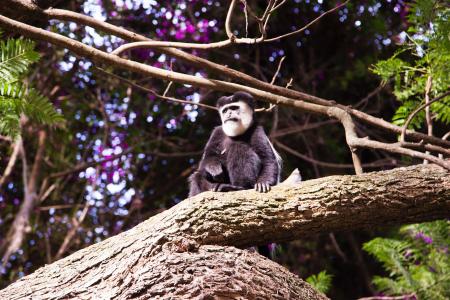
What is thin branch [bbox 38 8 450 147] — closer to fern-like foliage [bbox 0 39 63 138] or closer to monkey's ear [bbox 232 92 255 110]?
fern-like foliage [bbox 0 39 63 138]

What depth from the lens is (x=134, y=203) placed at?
18.8 feet

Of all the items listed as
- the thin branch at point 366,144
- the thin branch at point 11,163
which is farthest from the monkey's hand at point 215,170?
the thin branch at point 11,163

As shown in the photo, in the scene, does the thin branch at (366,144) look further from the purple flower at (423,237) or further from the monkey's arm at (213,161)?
the purple flower at (423,237)

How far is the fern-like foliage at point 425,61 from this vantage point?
9.59 feet

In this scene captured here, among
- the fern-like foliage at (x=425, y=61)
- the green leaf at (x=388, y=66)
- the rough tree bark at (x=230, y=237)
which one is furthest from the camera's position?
the green leaf at (x=388, y=66)

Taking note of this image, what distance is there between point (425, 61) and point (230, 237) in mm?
1443

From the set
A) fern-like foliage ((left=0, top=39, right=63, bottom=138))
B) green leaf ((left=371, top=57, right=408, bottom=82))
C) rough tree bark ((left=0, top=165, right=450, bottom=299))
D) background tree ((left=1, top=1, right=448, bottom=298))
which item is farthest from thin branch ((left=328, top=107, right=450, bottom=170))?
background tree ((left=1, top=1, right=448, bottom=298))

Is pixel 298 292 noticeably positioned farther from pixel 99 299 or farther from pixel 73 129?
pixel 73 129

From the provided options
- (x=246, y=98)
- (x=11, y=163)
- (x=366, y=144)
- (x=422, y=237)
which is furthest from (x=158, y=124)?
(x=366, y=144)

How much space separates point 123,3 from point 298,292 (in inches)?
151

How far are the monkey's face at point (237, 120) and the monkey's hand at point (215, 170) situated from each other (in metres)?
0.27

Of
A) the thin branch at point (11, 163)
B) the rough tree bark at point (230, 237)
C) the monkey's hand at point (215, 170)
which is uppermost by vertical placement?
the thin branch at point (11, 163)

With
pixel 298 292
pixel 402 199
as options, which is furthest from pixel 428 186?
pixel 298 292

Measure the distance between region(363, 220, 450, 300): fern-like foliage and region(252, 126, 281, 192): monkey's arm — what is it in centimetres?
85
